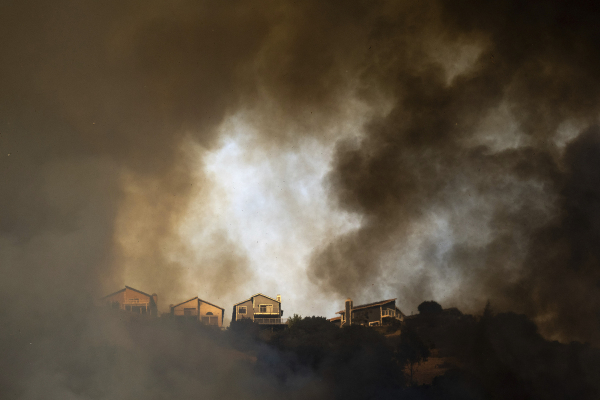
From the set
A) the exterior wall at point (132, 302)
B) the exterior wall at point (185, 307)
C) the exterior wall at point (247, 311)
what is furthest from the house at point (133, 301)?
the exterior wall at point (247, 311)

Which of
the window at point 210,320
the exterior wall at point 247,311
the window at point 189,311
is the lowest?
the window at point 210,320

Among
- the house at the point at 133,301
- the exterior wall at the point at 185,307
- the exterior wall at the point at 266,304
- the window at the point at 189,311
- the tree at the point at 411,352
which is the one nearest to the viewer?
the house at the point at 133,301

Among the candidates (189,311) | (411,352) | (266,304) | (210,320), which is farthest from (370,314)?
(189,311)

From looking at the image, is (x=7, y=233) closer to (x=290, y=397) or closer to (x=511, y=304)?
(x=290, y=397)

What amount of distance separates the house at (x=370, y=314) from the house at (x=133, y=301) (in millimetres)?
10283

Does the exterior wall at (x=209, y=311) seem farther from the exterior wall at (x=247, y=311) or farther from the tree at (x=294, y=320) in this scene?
the tree at (x=294, y=320)

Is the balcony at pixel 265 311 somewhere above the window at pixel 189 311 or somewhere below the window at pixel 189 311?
above

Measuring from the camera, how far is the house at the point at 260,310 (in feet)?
101

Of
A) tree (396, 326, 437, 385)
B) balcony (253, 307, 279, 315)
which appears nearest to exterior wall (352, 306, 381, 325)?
tree (396, 326, 437, 385)

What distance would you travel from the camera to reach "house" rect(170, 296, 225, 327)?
2762 centimetres

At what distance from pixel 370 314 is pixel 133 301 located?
13390 mm

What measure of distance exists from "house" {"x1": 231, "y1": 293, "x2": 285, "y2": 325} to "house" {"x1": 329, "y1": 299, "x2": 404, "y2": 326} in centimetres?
369

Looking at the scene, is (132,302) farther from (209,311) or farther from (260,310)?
(260,310)

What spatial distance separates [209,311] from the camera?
29.0m
